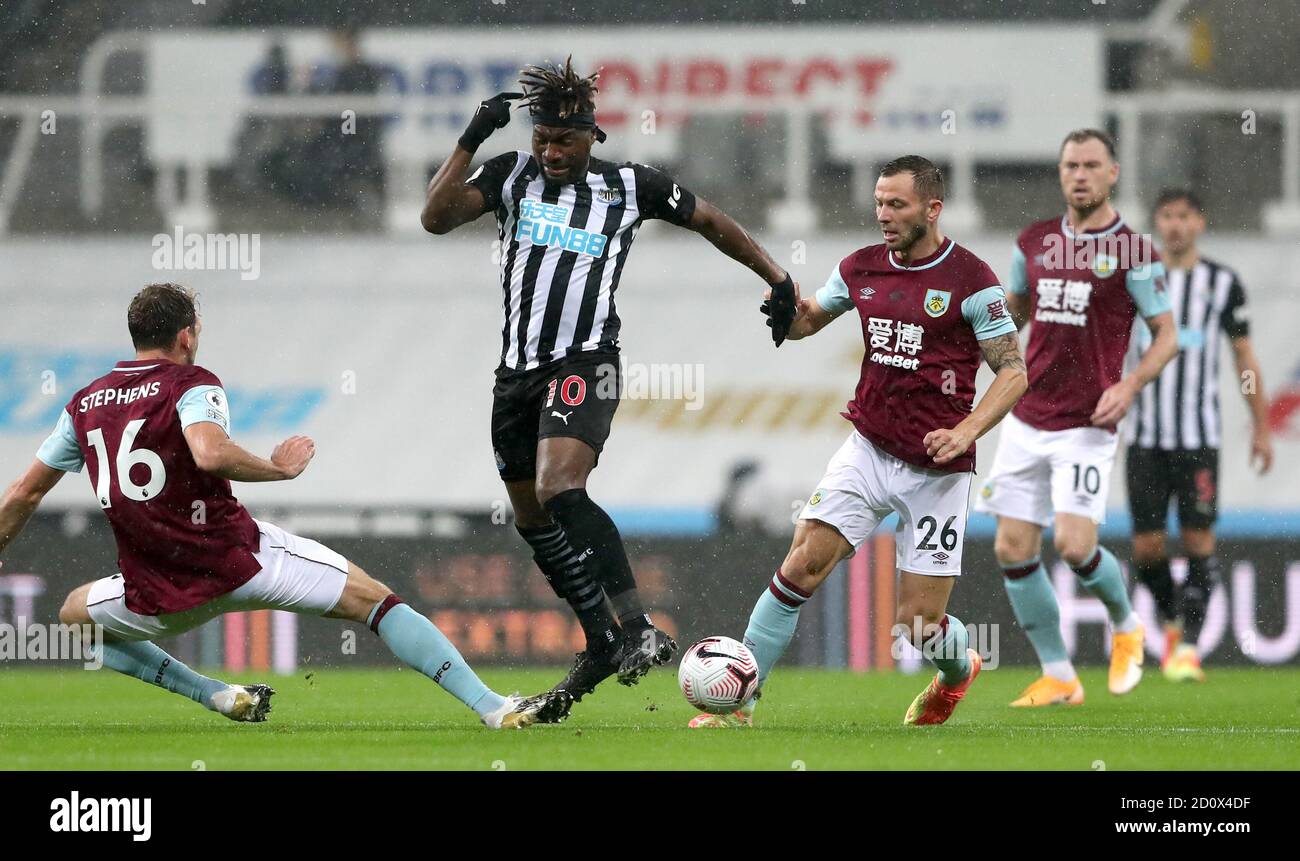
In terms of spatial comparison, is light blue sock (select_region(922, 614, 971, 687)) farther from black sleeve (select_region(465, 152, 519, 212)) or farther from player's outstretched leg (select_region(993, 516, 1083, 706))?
black sleeve (select_region(465, 152, 519, 212))

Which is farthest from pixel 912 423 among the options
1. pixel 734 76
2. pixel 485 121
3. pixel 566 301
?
pixel 734 76

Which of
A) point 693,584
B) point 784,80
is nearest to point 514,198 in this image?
point 693,584

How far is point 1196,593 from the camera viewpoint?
9469 millimetres

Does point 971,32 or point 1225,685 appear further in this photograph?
point 971,32

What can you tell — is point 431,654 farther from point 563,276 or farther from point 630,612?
point 563,276

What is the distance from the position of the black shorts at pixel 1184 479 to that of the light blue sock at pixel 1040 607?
6.34 ft

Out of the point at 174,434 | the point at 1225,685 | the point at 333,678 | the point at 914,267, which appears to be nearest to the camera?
the point at 174,434

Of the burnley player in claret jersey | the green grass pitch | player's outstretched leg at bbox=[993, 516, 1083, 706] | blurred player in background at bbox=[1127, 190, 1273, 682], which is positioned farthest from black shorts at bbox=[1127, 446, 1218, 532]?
the burnley player in claret jersey

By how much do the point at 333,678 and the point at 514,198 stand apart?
4331 millimetres

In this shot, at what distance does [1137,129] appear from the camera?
47.0ft

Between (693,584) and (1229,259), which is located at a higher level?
(1229,259)

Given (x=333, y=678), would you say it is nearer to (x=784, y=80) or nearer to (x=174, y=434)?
(x=174, y=434)

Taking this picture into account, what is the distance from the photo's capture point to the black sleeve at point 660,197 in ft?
21.2
